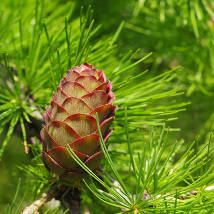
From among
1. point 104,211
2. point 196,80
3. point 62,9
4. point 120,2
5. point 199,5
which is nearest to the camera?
point 104,211

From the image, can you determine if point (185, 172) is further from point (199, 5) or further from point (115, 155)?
point (199, 5)

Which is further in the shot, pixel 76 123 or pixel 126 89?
pixel 126 89

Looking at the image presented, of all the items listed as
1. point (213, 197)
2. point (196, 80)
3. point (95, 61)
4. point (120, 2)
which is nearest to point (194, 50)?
point (196, 80)
